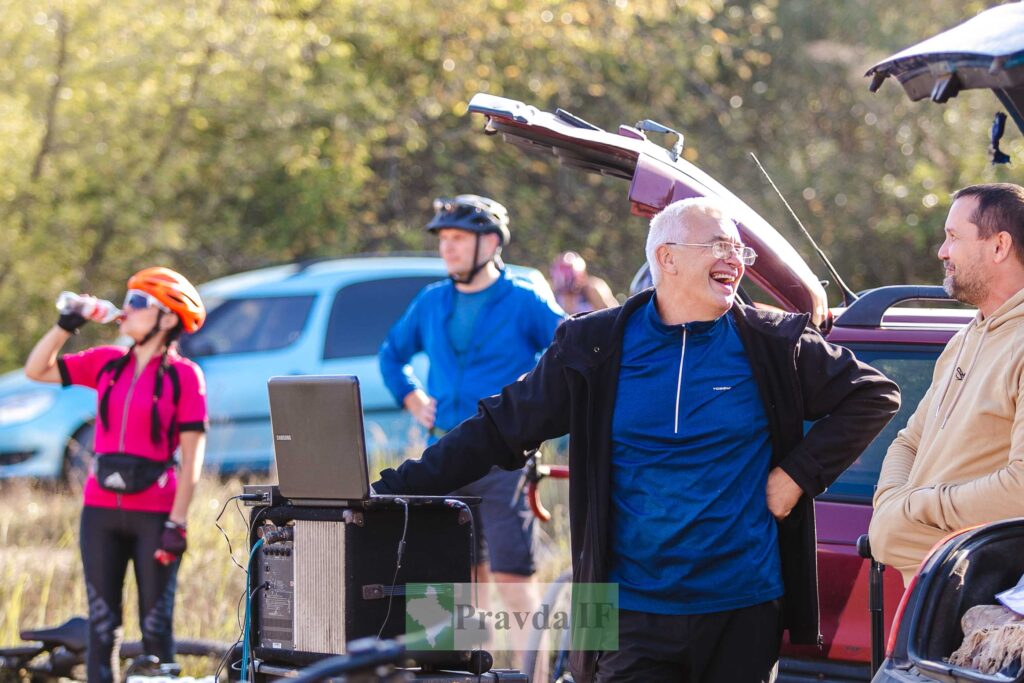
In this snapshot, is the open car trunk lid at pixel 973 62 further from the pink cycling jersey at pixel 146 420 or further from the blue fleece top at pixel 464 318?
the pink cycling jersey at pixel 146 420

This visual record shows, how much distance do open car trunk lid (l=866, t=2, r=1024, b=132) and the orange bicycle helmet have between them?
124 inches

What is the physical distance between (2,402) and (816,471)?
361 inches

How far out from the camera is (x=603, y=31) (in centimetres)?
1630

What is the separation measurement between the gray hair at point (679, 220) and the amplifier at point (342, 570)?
89 centimetres

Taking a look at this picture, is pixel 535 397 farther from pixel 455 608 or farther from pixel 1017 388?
pixel 1017 388

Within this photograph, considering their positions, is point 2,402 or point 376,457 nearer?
point 376,457

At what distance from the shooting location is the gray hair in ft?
14.2

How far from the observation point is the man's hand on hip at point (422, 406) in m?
7.05

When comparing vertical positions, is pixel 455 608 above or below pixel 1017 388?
below

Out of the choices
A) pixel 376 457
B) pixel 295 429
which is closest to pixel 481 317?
pixel 295 429

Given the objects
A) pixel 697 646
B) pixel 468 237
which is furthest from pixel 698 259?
pixel 468 237

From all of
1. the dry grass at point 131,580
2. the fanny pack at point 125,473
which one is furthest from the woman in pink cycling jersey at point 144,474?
the dry grass at point 131,580

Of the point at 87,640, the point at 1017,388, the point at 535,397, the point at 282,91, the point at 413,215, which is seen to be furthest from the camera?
the point at 413,215

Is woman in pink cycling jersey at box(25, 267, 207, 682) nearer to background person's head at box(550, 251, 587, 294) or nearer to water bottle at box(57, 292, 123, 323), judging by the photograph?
water bottle at box(57, 292, 123, 323)
